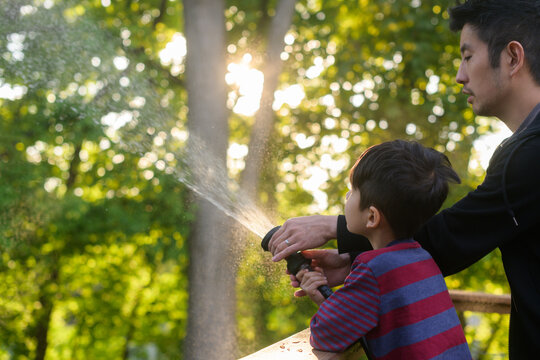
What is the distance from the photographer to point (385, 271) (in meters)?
1.38

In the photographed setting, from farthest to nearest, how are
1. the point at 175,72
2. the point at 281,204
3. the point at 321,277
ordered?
the point at 281,204 → the point at 175,72 → the point at 321,277

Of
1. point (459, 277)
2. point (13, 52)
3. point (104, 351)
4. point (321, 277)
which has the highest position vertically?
point (321, 277)

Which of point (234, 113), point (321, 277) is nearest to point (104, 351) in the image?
point (234, 113)

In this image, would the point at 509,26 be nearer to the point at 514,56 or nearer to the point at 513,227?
the point at 514,56

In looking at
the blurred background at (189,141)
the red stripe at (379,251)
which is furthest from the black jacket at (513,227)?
the blurred background at (189,141)

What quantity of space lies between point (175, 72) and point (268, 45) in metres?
1.52

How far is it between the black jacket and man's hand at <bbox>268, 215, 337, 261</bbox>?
35 cm

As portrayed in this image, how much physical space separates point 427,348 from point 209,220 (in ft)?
10.3

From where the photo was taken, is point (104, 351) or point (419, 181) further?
point (104, 351)

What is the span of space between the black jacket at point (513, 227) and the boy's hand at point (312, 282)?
37 cm

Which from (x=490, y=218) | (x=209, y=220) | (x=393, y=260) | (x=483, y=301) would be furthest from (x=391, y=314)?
(x=209, y=220)

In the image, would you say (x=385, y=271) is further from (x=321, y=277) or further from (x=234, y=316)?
(x=234, y=316)

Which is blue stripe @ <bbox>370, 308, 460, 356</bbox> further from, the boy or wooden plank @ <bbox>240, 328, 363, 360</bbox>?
wooden plank @ <bbox>240, 328, 363, 360</bbox>

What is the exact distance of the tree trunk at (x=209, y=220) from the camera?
4234 millimetres
